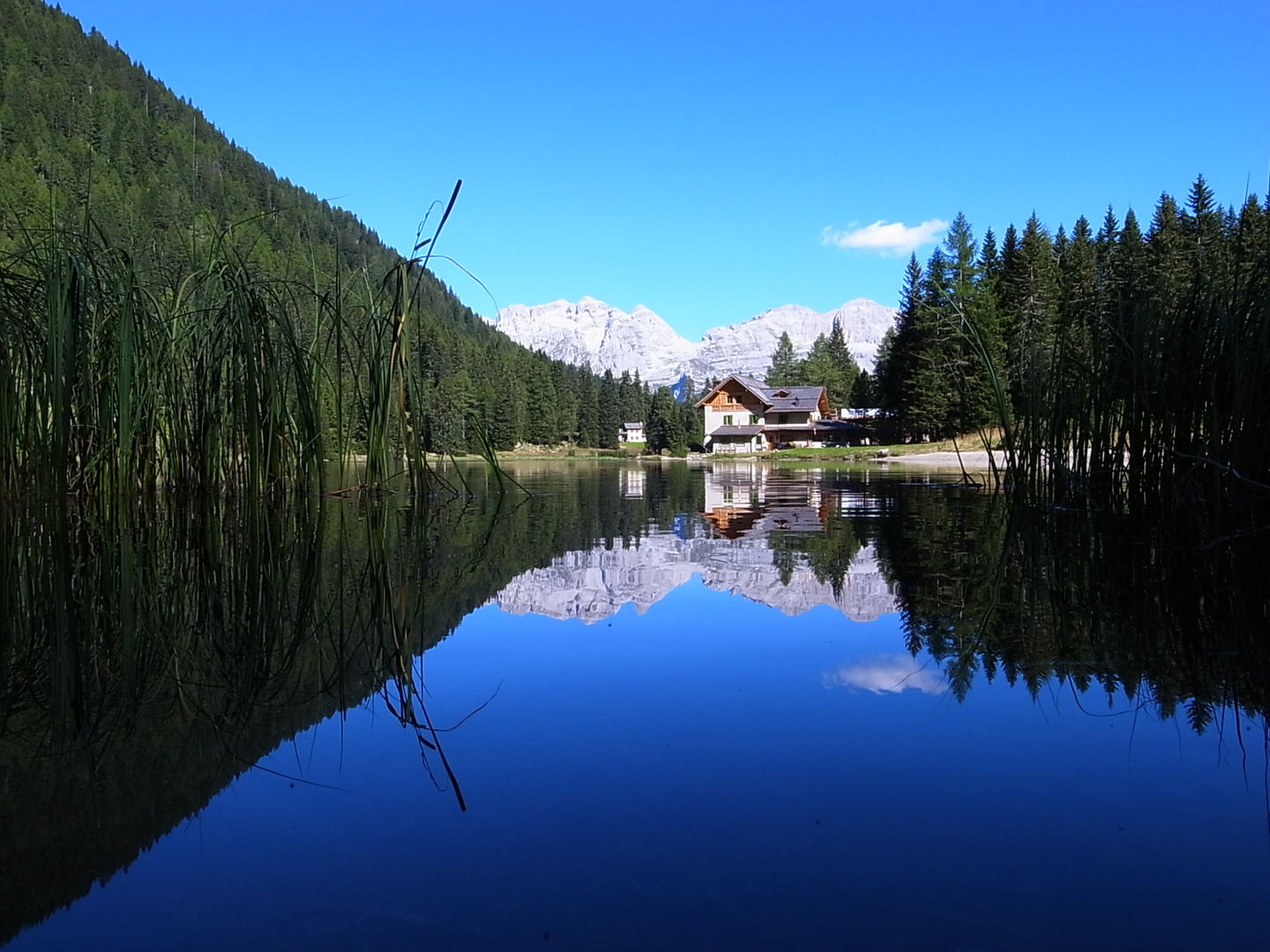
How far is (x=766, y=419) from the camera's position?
49531mm

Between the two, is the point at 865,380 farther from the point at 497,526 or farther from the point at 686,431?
the point at 497,526

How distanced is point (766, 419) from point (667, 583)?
155 ft

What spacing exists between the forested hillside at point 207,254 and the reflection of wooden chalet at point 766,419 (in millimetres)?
12463

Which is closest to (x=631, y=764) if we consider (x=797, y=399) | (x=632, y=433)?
(x=797, y=399)

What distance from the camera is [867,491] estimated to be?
8570 mm

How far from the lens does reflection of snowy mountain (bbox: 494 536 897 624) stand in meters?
2.48

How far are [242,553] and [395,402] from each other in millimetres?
1526

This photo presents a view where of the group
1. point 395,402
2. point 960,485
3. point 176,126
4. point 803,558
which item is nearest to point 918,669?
point 803,558

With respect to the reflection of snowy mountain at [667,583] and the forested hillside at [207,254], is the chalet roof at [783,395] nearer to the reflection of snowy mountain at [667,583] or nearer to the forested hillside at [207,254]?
the forested hillside at [207,254]

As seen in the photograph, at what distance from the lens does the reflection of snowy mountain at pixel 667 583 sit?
8.14ft

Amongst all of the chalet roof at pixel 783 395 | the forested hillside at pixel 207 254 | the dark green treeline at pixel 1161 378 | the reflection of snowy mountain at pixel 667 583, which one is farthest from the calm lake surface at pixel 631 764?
the chalet roof at pixel 783 395

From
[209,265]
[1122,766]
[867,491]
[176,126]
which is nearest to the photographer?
[1122,766]

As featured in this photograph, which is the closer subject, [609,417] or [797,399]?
[797,399]

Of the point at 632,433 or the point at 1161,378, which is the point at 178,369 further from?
the point at 632,433
